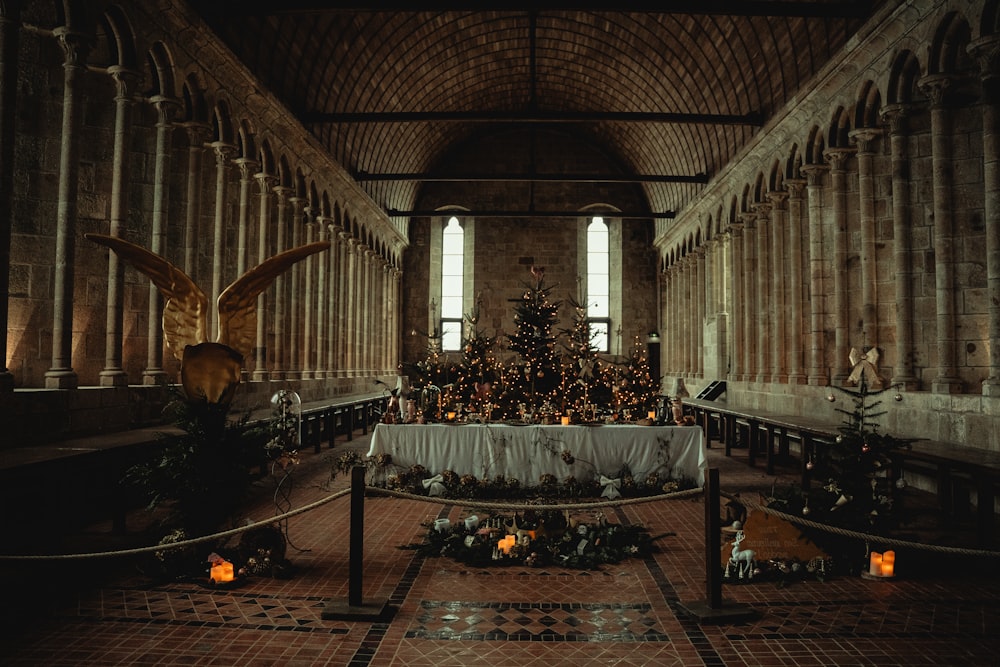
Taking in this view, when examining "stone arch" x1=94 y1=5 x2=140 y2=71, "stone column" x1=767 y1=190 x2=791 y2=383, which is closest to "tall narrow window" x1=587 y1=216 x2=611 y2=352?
"stone column" x1=767 y1=190 x2=791 y2=383

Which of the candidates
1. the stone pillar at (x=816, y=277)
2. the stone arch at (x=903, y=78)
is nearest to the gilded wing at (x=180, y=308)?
the stone arch at (x=903, y=78)

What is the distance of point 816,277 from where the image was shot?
1324cm

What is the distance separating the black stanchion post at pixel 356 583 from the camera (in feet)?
15.4

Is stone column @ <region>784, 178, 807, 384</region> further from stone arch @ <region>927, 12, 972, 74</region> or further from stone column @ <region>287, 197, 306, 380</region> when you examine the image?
stone column @ <region>287, 197, 306, 380</region>

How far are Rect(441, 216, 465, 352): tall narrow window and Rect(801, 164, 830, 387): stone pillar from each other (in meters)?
17.5

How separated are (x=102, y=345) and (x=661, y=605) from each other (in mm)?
8325

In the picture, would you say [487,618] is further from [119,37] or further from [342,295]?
[342,295]

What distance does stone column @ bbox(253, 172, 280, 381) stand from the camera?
1420cm

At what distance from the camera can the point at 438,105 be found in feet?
78.0

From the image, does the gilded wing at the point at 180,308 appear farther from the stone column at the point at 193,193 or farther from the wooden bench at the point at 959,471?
the wooden bench at the point at 959,471

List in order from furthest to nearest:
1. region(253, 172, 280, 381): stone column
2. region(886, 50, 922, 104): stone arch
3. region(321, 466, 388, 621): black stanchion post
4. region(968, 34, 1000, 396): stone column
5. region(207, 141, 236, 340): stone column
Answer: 1. region(253, 172, 280, 381): stone column
2. region(207, 141, 236, 340): stone column
3. region(886, 50, 922, 104): stone arch
4. region(968, 34, 1000, 396): stone column
5. region(321, 466, 388, 621): black stanchion post

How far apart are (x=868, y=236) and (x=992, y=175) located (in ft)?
10.7

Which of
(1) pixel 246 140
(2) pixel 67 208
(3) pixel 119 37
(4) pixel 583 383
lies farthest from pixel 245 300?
(1) pixel 246 140

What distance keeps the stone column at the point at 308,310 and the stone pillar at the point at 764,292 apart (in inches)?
421
